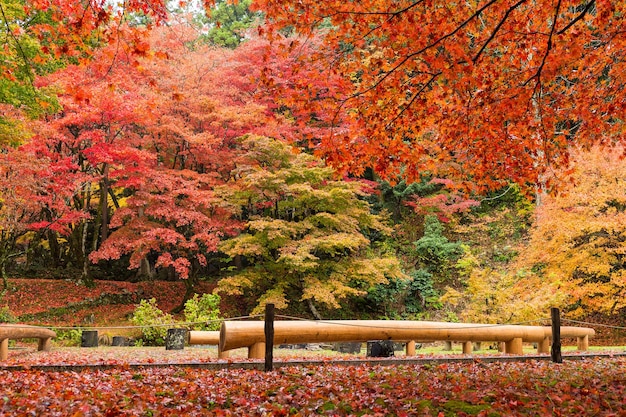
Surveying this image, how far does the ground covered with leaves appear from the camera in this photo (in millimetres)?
4422

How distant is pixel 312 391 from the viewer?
17.5 ft

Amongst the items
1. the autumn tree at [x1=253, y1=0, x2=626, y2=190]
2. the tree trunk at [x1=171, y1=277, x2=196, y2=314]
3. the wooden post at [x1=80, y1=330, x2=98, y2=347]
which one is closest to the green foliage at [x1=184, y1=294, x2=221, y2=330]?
the wooden post at [x1=80, y1=330, x2=98, y2=347]

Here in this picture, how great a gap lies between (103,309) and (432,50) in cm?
1653

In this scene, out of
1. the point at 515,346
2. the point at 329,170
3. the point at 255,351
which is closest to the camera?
the point at 255,351

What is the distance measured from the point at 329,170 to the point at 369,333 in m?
8.37

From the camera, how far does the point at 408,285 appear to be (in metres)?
19.1

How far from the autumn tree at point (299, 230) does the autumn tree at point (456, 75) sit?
25.3ft

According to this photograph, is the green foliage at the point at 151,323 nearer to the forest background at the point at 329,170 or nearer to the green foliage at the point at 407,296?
the forest background at the point at 329,170

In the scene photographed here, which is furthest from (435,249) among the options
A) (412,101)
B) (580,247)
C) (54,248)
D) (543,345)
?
(54,248)

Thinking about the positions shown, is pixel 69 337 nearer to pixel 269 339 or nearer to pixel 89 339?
pixel 89 339

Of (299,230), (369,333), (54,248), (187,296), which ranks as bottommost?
(187,296)

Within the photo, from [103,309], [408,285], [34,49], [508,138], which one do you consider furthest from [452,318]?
[34,49]

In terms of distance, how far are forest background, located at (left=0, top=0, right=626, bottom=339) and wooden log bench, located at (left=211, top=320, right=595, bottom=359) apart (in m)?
2.35

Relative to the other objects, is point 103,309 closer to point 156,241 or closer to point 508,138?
point 156,241
